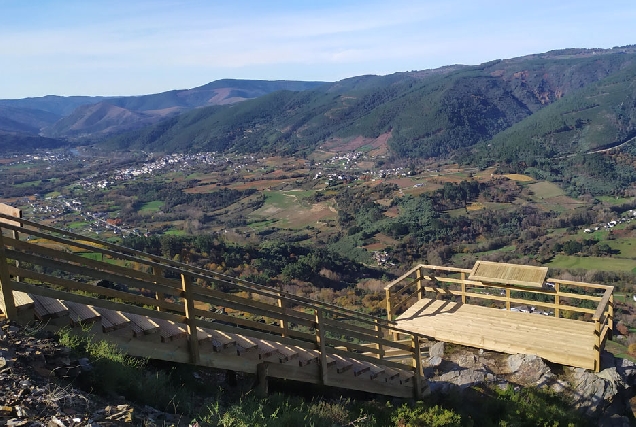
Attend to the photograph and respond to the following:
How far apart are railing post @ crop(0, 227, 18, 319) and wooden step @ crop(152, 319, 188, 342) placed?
4.07 ft

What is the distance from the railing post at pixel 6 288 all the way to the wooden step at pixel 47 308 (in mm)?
204

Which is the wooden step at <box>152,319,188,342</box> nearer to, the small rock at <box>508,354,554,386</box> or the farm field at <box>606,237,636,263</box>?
the small rock at <box>508,354,554,386</box>

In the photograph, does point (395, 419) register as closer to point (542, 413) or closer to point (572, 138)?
point (542, 413)

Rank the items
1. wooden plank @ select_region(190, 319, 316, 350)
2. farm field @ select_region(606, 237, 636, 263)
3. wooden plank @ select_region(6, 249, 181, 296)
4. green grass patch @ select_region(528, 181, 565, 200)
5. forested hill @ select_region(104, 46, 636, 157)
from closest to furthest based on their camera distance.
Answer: wooden plank @ select_region(6, 249, 181, 296) → wooden plank @ select_region(190, 319, 316, 350) → farm field @ select_region(606, 237, 636, 263) → green grass patch @ select_region(528, 181, 565, 200) → forested hill @ select_region(104, 46, 636, 157)

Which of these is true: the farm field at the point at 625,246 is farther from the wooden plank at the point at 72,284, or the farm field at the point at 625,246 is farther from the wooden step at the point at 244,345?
the wooden plank at the point at 72,284

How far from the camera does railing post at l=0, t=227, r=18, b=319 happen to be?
3.99 meters

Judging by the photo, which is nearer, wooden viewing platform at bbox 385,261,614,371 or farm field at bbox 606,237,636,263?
wooden viewing platform at bbox 385,261,614,371

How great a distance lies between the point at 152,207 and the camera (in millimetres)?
79625

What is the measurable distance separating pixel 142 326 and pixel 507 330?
21.3ft

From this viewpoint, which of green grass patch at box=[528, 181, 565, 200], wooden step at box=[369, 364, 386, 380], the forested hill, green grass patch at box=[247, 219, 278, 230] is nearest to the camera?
wooden step at box=[369, 364, 386, 380]

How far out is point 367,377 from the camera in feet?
21.4

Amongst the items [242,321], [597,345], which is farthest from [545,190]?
[242,321]

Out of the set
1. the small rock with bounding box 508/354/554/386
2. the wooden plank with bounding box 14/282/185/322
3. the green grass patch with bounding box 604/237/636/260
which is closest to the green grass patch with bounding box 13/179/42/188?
the green grass patch with bounding box 604/237/636/260

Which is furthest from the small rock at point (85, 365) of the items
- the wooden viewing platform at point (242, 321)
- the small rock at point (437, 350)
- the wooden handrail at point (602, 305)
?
the wooden handrail at point (602, 305)
